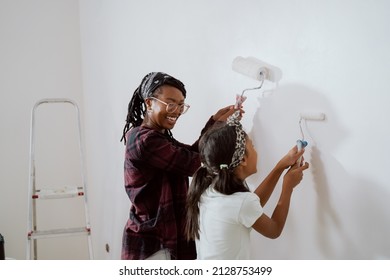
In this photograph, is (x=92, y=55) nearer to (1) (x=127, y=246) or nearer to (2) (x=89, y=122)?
(2) (x=89, y=122)

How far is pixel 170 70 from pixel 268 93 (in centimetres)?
56

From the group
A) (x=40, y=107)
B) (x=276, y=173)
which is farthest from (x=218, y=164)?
(x=40, y=107)

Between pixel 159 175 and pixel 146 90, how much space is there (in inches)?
11.0

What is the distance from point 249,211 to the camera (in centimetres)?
112

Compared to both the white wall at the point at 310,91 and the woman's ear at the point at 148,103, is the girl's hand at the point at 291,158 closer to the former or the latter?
the white wall at the point at 310,91

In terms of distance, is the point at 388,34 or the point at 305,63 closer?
the point at 388,34

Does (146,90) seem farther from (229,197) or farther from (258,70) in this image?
(229,197)

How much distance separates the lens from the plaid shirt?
4.35 feet

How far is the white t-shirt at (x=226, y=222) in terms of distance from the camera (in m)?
1.12

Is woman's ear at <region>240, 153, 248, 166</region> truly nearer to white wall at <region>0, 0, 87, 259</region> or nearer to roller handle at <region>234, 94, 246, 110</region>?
roller handle at <region>234, 94, 246, 110</region>

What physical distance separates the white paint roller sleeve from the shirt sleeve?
373mm

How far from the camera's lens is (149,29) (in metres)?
1.87
